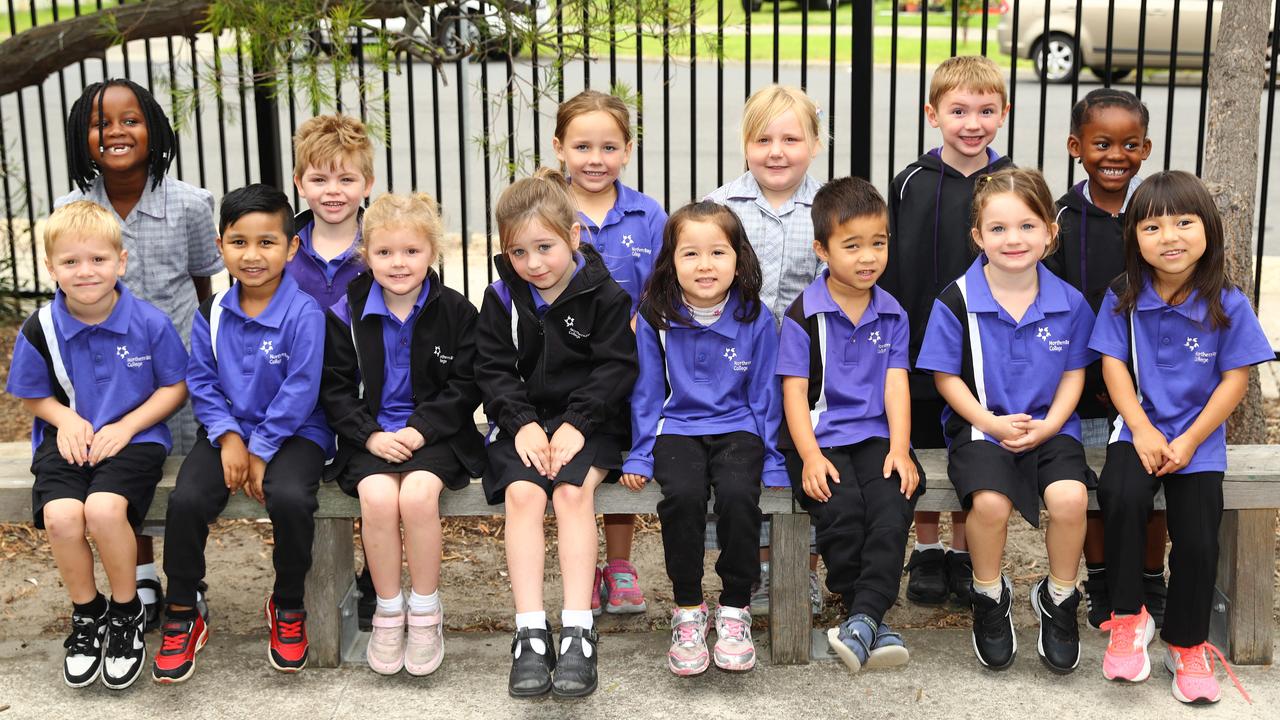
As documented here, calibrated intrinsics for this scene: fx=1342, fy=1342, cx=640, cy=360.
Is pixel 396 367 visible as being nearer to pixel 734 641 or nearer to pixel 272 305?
pixel 272 305

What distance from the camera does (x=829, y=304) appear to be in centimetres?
378

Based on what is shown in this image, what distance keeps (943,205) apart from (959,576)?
1.16m

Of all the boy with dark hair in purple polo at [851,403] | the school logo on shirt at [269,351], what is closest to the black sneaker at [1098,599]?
the boy with dark hair in purple polo at [851,403]

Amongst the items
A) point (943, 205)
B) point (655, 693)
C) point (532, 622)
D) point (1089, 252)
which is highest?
point (943, 205)

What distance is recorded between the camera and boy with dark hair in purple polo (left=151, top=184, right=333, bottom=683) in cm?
365

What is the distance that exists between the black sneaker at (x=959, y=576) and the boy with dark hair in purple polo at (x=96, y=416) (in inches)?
94.8

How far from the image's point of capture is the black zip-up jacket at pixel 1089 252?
3969 millimetres

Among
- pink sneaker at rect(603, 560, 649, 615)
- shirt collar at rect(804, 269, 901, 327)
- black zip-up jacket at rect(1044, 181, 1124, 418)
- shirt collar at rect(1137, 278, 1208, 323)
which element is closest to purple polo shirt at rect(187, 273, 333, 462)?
pink sneaker at rect(603, 560, 649, 615)

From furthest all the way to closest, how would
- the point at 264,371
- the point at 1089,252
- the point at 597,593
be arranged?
the point at 597,593 < the point at 1089,252 < the point at 264,371

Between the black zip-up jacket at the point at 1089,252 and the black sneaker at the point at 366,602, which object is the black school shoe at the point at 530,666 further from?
the black zip-up jacket at the point at 1089,252

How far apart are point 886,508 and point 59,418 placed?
7.55 feet

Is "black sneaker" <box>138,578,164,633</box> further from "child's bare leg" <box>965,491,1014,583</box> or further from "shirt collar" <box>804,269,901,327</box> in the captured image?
"child's bare leg" <box>965,491,1014,583</box>

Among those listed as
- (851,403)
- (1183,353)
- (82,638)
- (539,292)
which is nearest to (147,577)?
(82,638)

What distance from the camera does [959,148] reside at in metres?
4.09
